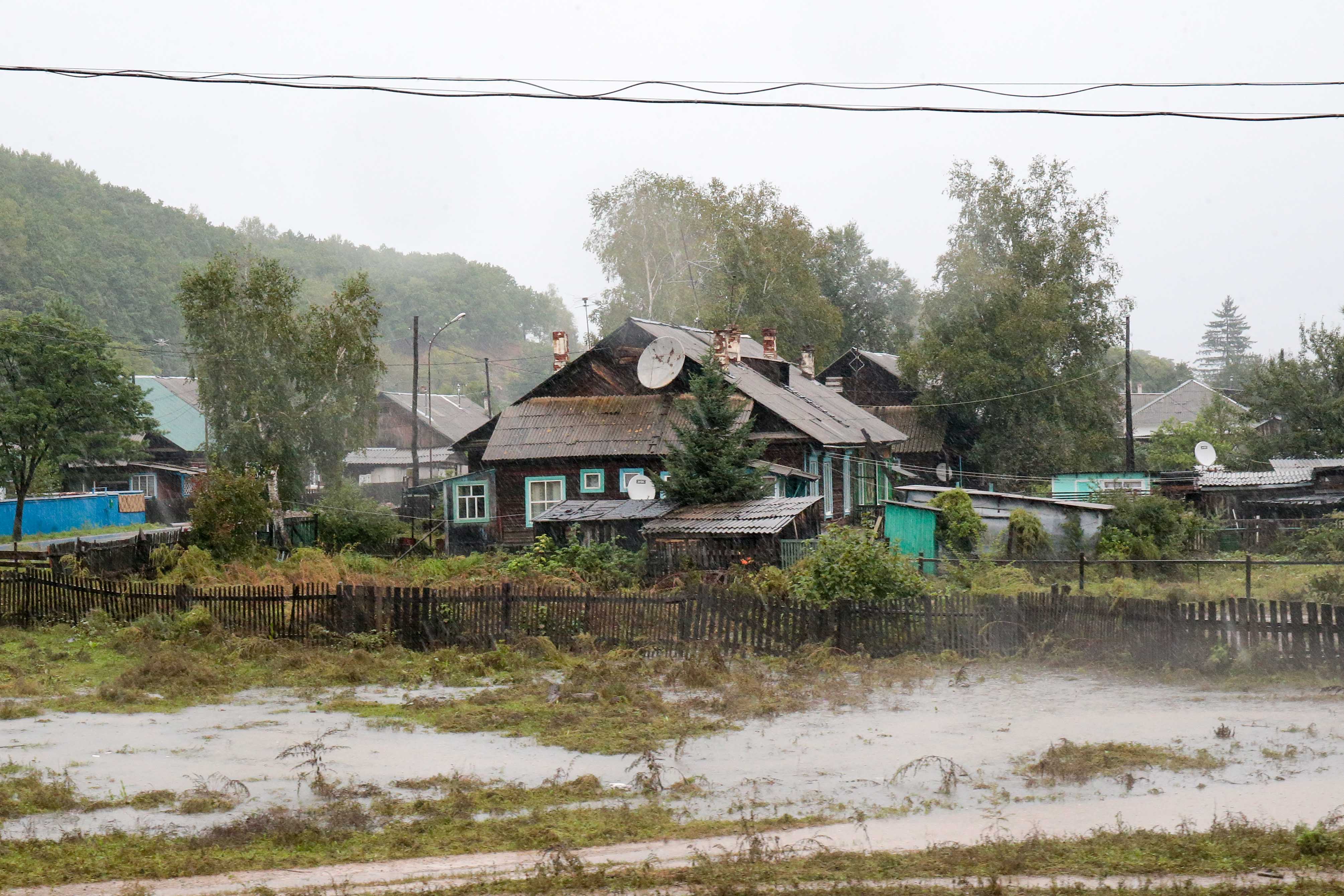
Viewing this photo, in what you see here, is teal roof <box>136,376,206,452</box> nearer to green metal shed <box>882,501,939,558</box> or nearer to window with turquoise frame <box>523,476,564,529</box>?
window with turquoise frame <box>523,476,564,529</box>

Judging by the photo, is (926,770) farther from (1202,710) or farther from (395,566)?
(395,566)

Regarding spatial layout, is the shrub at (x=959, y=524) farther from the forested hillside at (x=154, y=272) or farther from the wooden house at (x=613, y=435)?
the forested hillside at (x=154, y=272)

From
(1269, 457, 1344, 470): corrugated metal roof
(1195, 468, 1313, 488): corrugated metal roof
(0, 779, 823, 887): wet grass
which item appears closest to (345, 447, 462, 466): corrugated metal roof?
(1195, 468, 1313, 488): corrugated metal roof

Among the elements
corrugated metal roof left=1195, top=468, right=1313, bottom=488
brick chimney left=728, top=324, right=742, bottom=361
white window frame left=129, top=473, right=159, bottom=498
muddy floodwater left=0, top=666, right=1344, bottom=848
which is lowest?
muddy floodwater left=0, top=666, right=1344, bottom=848

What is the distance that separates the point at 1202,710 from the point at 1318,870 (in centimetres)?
582

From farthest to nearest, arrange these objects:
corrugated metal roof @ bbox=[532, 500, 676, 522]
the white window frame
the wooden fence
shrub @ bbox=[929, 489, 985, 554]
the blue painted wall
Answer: the white window frame
the blue painted wall
shrub @ bbox=[929, 489, 985, 554]
corrugated metal roof @ bbox=[532, 500, 676, 522]
the wooden fence

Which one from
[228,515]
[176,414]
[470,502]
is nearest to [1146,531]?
[470,502]

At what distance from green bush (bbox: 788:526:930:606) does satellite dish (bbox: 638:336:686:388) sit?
55.3ft

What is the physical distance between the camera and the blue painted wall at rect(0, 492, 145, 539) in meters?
42.8

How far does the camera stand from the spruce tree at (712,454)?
26.3 metres

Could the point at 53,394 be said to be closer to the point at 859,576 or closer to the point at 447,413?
the point at 859,576

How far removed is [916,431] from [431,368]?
117 ft

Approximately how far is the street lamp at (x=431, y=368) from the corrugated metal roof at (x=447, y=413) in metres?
0.20

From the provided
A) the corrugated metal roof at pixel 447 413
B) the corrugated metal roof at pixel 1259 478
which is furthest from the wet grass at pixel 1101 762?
the corrugated metal roof at pixel 447 413
